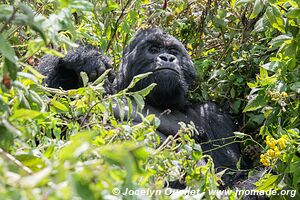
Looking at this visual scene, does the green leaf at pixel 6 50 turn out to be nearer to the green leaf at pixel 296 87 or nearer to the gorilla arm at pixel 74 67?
the green leaf at pixel 296 87

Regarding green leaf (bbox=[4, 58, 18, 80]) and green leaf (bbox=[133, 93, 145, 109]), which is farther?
green leaf (bbox=[133, 93, 145, 109])

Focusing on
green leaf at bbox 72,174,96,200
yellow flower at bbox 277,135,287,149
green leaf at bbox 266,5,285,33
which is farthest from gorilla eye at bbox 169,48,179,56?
green leaf at bbox 72,174,96,200

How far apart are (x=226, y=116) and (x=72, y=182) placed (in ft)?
11.5

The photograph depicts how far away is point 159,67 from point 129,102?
1.87 meters

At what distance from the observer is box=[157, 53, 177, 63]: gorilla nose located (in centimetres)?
417

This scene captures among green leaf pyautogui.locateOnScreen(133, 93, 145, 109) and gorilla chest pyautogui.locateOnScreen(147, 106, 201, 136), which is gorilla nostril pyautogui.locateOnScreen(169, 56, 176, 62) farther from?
green leaf pyautogui.locateOnScreen(133, 93, 145, 109)

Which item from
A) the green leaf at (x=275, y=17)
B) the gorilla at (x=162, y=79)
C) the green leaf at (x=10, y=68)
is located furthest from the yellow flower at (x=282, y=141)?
the green leaf at (x=10, y=68)

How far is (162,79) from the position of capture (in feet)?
13.4

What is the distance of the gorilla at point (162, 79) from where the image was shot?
4066mm

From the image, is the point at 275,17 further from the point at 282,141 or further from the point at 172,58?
the point at 172,58

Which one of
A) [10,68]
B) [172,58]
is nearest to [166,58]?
[172,58]

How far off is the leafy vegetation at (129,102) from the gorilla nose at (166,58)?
0.27 metres

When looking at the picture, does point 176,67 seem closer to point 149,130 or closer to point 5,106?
point 149,130

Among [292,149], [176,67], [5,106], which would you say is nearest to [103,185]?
[5,106]
